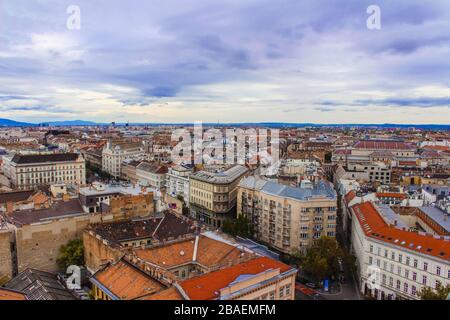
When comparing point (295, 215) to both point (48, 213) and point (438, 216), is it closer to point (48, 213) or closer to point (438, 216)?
point (438, 216)

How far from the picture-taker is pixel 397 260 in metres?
29.5

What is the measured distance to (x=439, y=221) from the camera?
35.8 m

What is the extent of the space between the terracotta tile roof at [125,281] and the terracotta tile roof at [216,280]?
2.31m

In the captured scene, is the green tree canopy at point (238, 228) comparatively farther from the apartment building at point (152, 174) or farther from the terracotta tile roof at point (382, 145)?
the terracotta tile roof at point (382, 145)

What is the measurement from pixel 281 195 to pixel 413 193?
62.3 ft

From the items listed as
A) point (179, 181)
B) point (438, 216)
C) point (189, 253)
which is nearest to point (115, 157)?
point (179, 181)

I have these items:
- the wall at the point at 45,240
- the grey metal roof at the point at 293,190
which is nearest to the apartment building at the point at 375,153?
the grey metal roof at the point at 293,190

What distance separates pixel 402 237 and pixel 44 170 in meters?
63.8

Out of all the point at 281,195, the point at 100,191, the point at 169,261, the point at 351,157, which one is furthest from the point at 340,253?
the point at 351,157

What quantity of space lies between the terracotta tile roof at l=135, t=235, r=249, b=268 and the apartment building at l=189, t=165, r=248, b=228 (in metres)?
23.7
